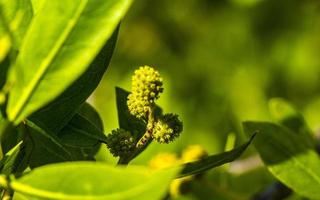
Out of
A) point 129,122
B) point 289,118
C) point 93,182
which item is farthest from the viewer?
point 289,118

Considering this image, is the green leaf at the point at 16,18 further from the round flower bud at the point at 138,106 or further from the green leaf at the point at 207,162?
the green leaf at the point at 207,162

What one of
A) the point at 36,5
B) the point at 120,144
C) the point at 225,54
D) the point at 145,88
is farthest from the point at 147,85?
the point at 225,54

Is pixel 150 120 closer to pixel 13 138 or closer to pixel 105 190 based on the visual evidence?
pixel 13 138

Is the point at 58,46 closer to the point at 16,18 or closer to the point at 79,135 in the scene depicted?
the point at 16,18

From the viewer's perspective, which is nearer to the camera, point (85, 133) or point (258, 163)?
point (85, 133)

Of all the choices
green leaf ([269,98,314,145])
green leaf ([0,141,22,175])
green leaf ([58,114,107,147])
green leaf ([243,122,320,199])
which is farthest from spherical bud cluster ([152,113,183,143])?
green leaf ([269,98,314,145])

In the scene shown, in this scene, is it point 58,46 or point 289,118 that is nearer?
point 58,46

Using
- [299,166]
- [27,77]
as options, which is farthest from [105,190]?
[299,166]

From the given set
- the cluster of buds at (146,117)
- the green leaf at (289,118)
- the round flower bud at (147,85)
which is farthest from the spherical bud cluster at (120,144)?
the green leaf at (289,118)
